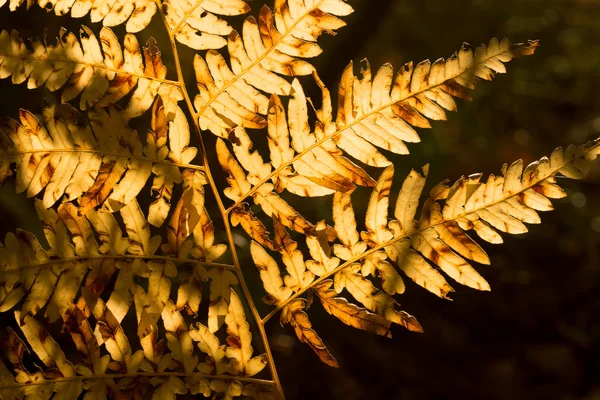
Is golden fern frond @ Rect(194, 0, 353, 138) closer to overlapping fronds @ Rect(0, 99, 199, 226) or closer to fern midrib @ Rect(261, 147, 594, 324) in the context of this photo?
overlapping fronds @ Rect(0, 99, 199, 226)

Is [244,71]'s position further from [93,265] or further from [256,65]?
[93,265]

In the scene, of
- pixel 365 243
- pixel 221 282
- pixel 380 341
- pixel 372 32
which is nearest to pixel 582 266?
pixel 380 341

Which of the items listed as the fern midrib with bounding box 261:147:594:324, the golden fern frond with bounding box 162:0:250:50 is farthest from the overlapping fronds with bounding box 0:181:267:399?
the golden fern frond with bounding box 162:0:250:50

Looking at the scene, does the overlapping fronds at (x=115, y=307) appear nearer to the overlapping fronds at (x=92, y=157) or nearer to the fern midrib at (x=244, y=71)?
the overlapping fronds at (x=92, y=157)

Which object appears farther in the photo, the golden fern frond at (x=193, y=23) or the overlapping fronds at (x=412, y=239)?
the golden fern frond at (x=193, y=23)

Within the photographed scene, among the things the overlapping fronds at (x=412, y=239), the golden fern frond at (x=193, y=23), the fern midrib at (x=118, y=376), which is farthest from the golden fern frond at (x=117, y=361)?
the golden fern frond at (x=193, y=23)

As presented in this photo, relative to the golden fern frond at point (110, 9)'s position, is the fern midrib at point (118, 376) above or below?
below
